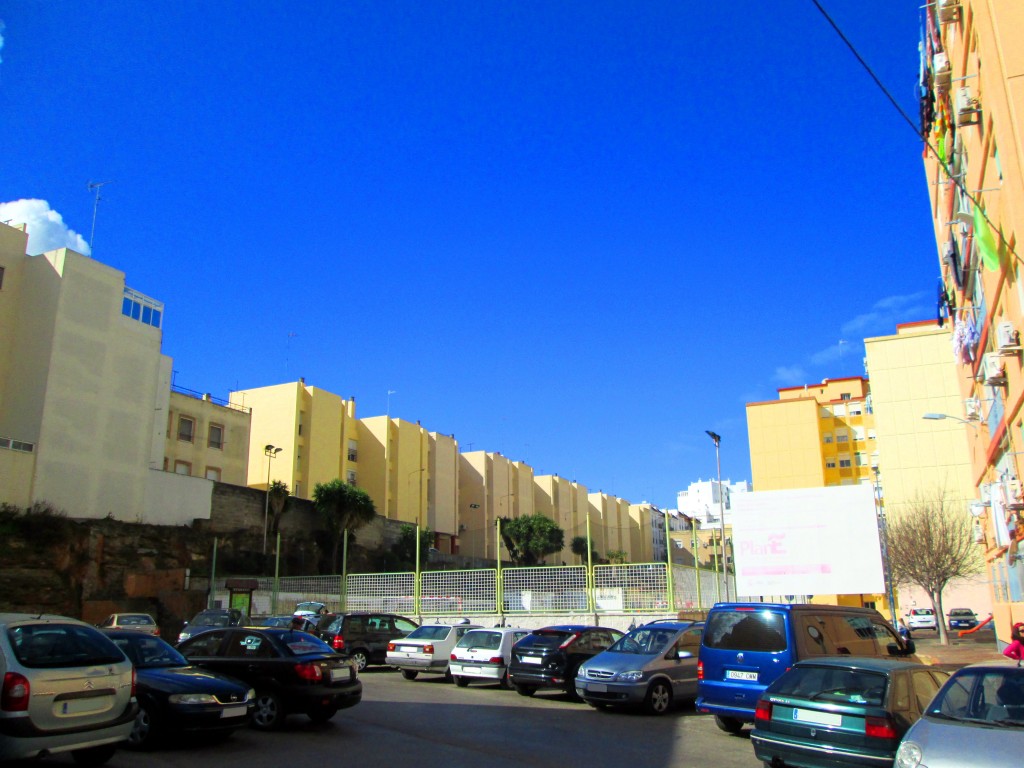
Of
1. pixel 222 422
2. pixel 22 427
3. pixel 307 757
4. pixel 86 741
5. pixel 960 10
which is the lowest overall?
pixel 307 757

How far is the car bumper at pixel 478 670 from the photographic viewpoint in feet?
55.8

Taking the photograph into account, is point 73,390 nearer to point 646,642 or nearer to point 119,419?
point 119,419

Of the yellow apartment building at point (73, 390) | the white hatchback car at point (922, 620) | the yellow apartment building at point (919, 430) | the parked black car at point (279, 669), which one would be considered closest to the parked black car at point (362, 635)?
the parked black car at point (279, 669)

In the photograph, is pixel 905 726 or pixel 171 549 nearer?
pixel 905 726

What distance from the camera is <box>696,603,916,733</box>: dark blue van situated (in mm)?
10883

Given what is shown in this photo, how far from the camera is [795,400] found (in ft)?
250

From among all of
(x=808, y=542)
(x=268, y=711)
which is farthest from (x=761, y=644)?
(x=808, y=542)

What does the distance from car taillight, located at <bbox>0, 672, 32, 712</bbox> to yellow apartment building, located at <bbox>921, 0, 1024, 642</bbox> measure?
15396 mm

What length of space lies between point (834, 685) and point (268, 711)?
751cm

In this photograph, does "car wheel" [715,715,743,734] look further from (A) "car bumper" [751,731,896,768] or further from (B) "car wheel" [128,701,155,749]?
(B) "car wheel" [128,701,155,749]

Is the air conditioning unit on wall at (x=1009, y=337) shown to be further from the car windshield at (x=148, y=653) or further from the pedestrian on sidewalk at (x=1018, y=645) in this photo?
the car windshield at (x=148, y=653)

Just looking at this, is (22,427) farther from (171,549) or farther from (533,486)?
(533,486)

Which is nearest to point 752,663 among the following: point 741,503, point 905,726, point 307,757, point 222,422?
point 905,726

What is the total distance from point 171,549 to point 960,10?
38830 millimetres
